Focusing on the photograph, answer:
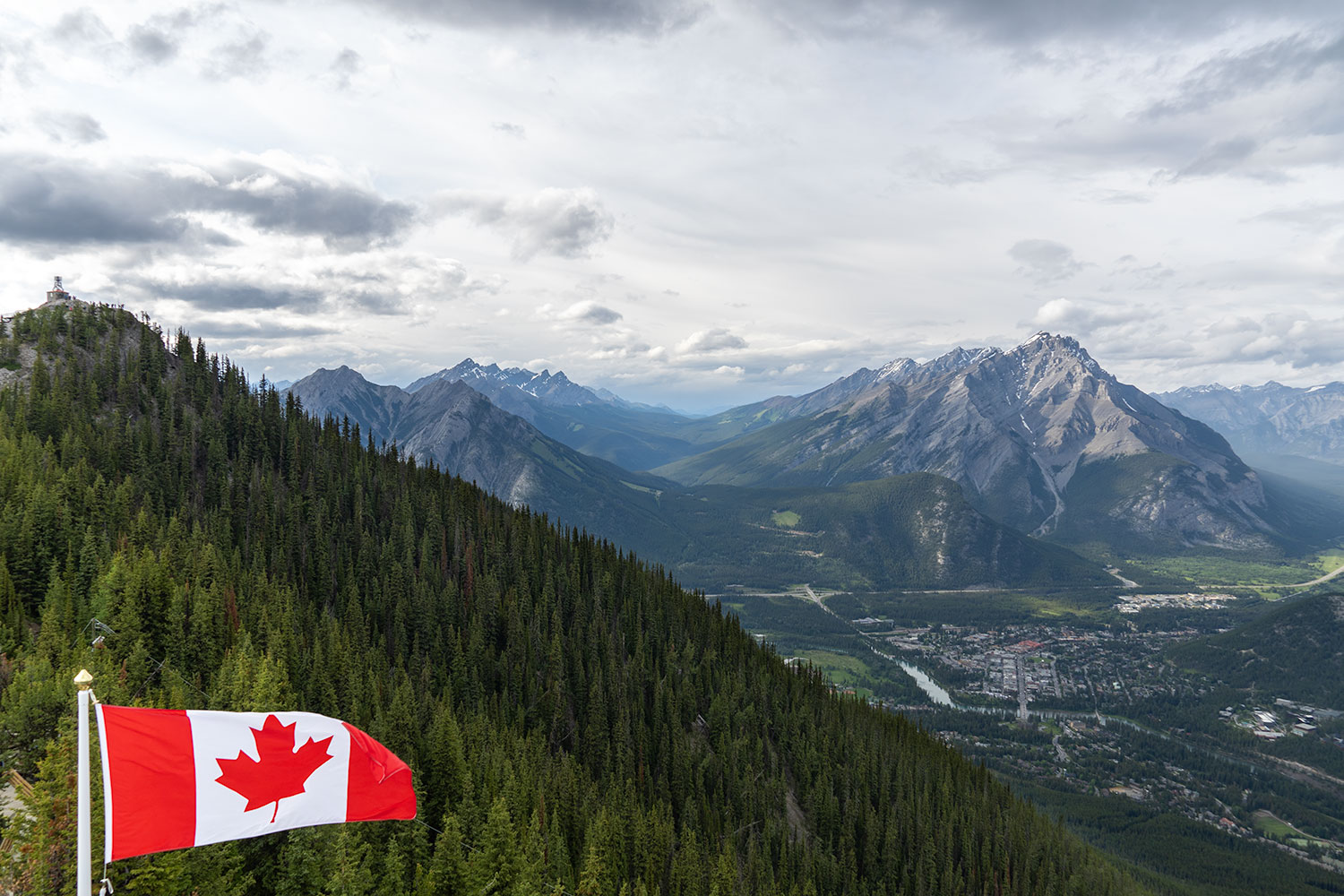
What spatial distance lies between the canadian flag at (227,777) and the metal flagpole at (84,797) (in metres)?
1.31

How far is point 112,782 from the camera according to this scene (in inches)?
763

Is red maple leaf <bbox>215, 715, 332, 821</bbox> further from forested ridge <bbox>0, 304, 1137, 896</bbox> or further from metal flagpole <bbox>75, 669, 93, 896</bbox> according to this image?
forested ridge <bbox>0, 304, 1137, 896</bbox>

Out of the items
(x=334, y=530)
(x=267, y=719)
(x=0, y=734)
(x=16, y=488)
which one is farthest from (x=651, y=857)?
(x=334, y=530)

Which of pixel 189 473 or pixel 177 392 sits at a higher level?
pixel 177 392

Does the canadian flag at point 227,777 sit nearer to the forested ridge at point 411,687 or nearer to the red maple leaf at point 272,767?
the red maple leaf at point 272,767

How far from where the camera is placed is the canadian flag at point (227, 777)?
787 inches

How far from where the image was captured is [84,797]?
1658cm

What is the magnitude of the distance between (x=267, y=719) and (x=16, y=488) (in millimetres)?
122910

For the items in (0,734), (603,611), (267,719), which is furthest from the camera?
(603,611)

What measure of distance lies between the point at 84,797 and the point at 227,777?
580 centimetres

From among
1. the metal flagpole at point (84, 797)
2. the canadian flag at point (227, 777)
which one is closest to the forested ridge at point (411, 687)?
the canadian flag at point (227, 777)

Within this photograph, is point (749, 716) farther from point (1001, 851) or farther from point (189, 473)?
point (189, 473)

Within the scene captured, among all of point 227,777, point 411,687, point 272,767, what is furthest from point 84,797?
point 411,687

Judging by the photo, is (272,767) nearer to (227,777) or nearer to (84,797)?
(227,777)
